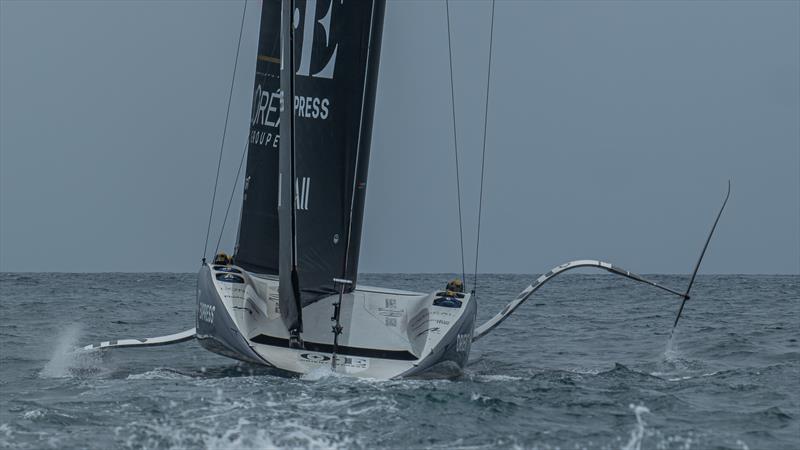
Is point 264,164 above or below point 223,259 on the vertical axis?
above

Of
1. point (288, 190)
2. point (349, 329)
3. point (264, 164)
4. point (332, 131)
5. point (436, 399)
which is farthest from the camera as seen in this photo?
point (264, 164)

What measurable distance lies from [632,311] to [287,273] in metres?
13.7

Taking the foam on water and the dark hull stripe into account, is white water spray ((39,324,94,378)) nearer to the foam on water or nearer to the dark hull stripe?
the foam on water

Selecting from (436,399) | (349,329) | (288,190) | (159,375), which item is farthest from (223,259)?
(436,399)

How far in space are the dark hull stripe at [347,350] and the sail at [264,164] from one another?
2731mm

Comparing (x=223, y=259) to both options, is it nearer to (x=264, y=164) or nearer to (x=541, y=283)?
(x=264, y=164)

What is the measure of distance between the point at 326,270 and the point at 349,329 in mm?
823

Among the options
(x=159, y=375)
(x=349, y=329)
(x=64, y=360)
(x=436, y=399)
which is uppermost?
(x=349, y=329)

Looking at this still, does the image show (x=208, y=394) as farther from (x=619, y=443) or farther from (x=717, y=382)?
(x=717, y=382)

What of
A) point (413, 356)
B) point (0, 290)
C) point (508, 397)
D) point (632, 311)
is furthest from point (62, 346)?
point (0, 290)

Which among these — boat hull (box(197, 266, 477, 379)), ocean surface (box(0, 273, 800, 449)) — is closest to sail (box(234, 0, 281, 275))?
boat hull (box(197, 266, 477, 379))

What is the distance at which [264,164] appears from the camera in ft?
42.2

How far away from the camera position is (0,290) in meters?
30.1

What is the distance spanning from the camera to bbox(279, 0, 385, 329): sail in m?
11.1
